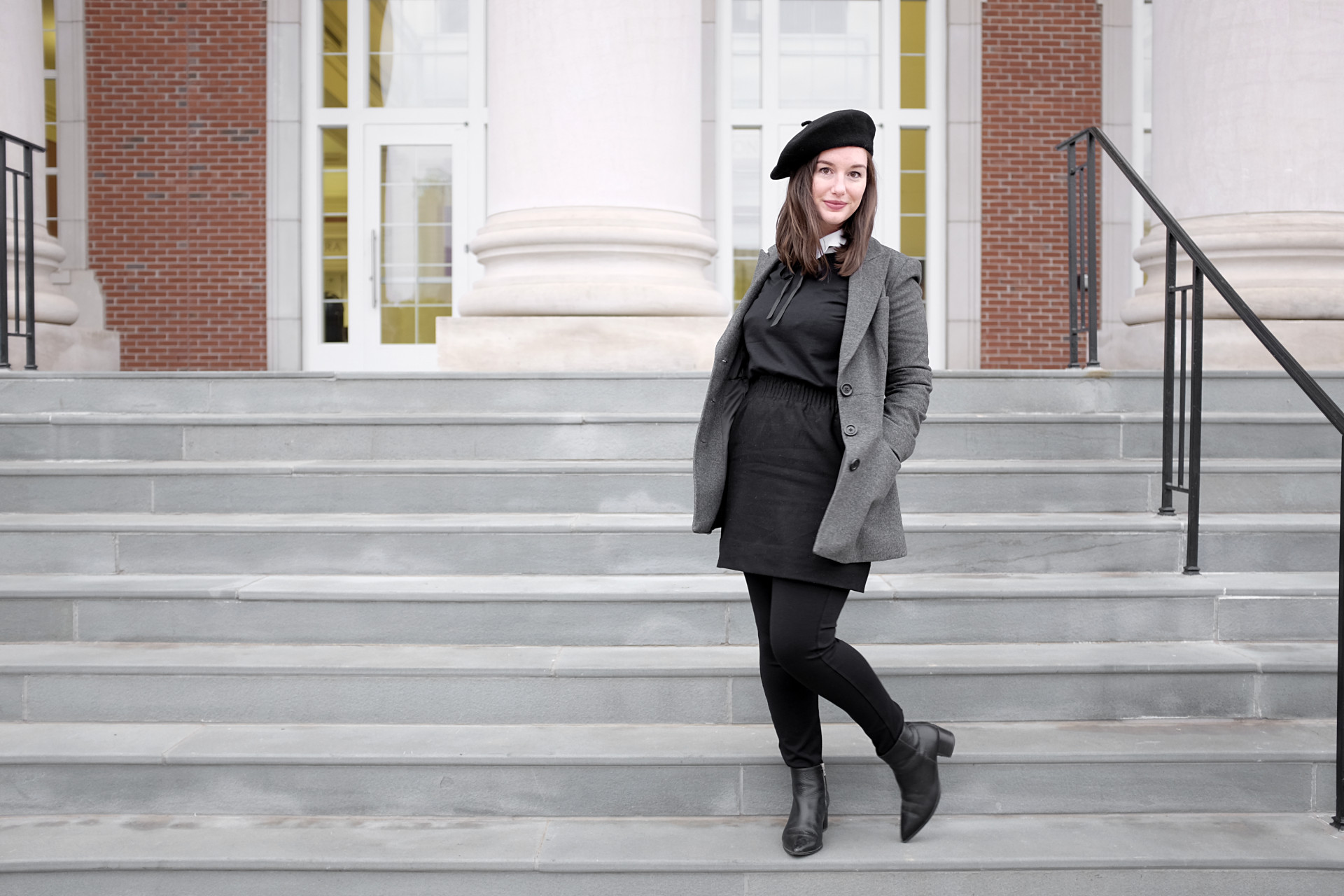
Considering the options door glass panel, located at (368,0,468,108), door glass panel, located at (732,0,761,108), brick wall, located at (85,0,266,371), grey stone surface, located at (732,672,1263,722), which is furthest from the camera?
door glass panel, located at (732,0,761,108)

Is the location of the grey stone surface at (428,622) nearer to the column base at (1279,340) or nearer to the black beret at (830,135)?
the black beret at (830,135)

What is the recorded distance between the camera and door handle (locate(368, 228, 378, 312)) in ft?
32.2

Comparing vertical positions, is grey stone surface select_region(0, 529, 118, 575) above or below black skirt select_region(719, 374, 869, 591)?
below

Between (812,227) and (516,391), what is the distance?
248cm

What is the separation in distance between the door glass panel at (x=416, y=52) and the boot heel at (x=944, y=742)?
333 inches

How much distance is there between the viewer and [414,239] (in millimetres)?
9836

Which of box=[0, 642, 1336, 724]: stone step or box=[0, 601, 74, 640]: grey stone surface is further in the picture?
box=[0, 601, 74, 640]: grey stone surface

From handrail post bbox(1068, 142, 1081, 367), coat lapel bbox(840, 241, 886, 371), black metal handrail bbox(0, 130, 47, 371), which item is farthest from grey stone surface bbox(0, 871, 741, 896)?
handrail post bbox(1068, 142, 1081, 367)

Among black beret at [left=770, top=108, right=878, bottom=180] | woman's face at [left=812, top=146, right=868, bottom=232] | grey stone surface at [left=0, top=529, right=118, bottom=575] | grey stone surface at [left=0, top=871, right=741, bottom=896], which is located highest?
black beret at [left=770, top=108, right=878, bottom=180]

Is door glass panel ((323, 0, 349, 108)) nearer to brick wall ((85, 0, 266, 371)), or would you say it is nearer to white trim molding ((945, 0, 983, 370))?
brick wall ((85, 0, 266, 371))

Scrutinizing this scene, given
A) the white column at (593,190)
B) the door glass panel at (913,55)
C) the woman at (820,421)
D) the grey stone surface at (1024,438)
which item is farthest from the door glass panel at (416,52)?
the woman at (820,421)

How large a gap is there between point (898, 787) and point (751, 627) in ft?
2.56

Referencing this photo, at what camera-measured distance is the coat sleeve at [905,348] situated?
254 cm

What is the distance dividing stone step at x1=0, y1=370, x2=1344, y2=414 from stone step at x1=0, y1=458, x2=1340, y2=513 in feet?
2.04
